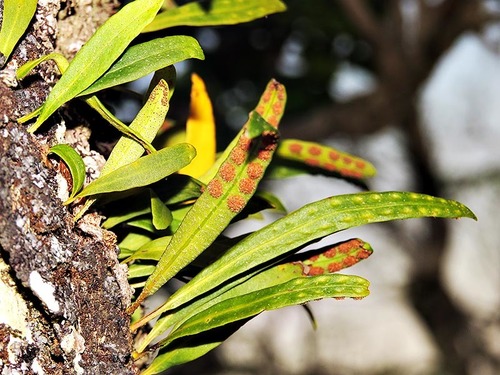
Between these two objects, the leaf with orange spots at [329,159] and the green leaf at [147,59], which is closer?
the green leaf at [147,59]

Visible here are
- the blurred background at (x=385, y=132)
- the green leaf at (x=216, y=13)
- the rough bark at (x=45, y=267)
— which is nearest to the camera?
the rough bark at (x=45, y=267)

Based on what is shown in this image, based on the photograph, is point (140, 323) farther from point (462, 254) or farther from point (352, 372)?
point (462, 254)

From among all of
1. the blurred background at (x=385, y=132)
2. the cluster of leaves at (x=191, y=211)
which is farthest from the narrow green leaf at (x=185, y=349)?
the blurred background at (x=385, y=132)

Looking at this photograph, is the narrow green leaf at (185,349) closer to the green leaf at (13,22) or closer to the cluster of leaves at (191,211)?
the cluster of leaves at (191,211)

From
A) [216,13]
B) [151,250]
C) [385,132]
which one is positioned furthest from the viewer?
[385,132]

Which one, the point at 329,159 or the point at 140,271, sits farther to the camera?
the point at 329,159

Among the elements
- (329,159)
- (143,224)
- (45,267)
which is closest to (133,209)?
(143,224)

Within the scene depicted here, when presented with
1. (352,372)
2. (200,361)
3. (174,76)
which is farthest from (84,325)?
(352,372)

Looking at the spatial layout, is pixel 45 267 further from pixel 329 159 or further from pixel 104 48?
pixel 329 159
